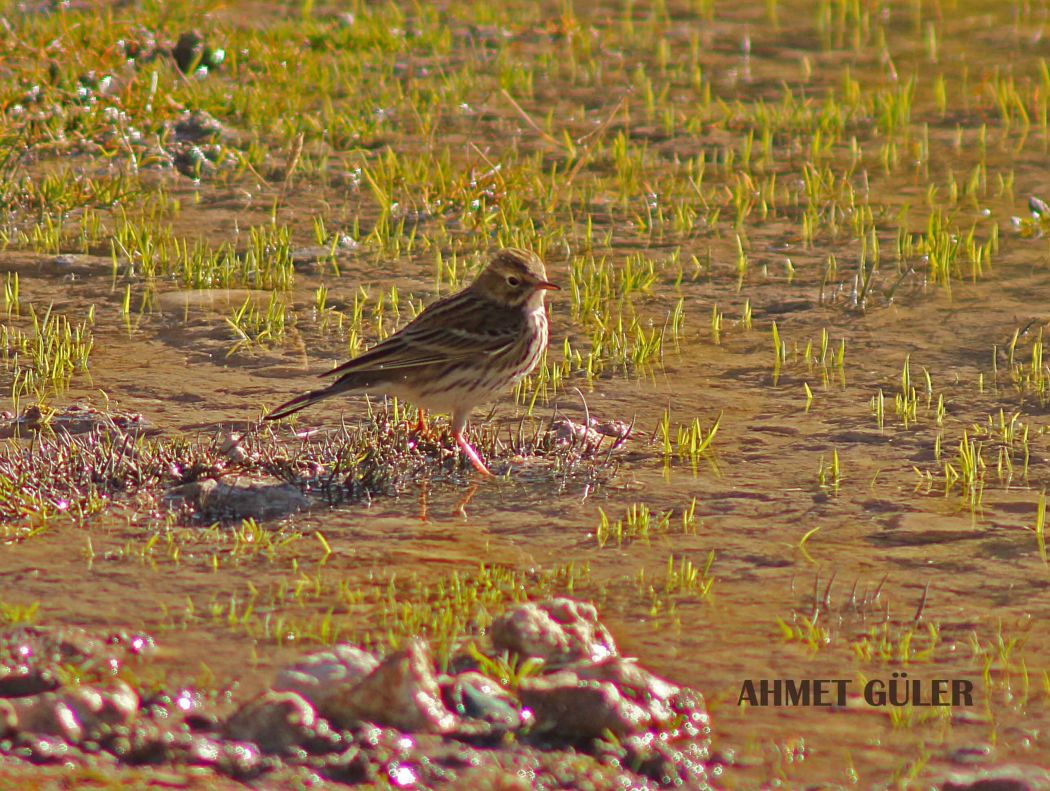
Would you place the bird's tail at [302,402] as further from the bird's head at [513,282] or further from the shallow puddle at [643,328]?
the bird's head at [513,282]

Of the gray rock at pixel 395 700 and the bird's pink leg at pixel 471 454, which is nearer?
the gray rock at pixel 395 700

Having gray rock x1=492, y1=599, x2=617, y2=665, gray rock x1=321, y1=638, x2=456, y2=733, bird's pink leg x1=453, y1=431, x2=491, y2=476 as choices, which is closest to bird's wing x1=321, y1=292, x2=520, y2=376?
bird's pink leg x1=453, y1=431, x2=491, y2=476

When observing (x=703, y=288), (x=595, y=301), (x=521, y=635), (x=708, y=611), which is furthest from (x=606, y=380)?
(x=521, y=635)

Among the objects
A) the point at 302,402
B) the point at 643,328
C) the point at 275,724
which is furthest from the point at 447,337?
the point at 275,724

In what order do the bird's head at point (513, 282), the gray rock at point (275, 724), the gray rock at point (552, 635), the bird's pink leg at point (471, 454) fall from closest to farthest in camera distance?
the gray rock at point (275, 724) < the gray rock at point (552, 635) < the bird's pink leg at point (471, 454) < the bird's head at point (513, 282)

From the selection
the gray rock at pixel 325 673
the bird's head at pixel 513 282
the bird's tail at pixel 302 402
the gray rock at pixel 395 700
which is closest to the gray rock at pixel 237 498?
the bird's tail at pixel 302 402

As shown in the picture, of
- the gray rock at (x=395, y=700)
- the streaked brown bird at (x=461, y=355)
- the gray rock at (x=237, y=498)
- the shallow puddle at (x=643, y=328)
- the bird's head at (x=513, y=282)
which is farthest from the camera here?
the bird's head at (x=513, y=282)

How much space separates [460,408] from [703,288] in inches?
121

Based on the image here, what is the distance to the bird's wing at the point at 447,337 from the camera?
24.7 ft

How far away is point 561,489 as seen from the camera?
725 centimetres

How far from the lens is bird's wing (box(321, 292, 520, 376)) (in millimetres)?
7535

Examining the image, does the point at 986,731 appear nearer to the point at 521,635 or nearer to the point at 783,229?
the point at 521,635

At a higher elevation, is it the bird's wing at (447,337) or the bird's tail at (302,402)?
the bird's wing at (447,337)

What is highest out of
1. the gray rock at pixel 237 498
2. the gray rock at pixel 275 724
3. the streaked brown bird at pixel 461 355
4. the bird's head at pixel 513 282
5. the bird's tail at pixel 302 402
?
the bird's head at pixel 513 282
